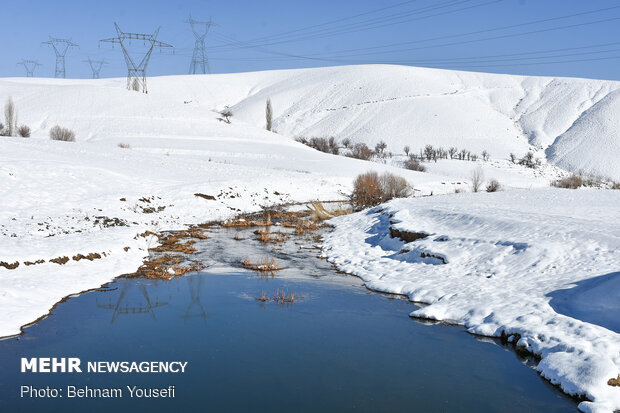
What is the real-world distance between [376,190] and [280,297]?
86.8 feet

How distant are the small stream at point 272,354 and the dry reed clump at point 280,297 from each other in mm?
161

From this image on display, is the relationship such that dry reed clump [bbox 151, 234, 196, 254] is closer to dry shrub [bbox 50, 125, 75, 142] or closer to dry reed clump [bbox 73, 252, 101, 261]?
dry reed clump [bbox 73, 252, 101, 261]

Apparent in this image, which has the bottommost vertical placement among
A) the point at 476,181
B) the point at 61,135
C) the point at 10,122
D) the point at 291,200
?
the point at 291,200

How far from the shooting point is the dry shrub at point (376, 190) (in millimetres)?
38656

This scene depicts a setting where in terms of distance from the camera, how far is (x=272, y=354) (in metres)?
9.47

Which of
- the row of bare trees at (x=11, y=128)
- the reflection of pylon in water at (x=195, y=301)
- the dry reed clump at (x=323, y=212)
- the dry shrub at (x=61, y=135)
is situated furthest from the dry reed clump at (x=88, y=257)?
the row of bare trees at (x=11, y=128)

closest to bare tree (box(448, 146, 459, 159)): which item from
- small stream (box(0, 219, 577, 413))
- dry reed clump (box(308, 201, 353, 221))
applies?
dry reed clump (box(308, 201, 353, 221))

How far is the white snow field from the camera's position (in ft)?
36.4

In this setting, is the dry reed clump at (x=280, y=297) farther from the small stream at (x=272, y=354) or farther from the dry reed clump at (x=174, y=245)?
the dry reed clump at (x=174, y=245)

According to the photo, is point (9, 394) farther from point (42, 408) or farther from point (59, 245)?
point (59, 245)

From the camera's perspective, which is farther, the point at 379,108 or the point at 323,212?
the point at 379,108

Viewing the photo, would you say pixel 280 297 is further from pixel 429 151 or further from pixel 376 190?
pixel 429 151

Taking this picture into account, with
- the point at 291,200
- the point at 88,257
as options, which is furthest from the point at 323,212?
the point at 88,257

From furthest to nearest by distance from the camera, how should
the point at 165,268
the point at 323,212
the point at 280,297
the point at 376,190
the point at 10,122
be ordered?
1. the point at 10,122
2. the point at 376,190
3. the point at 323,212
4. the point at 165,268
5. the point at 280,297
